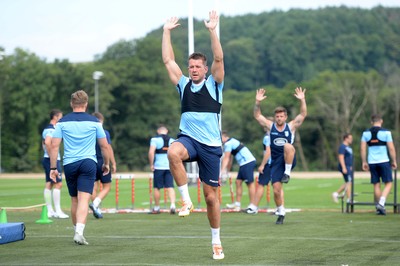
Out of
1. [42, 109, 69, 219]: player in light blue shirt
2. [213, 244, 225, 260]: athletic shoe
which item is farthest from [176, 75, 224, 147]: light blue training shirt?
[42, 109, 69, 219]: player in light blue shirt

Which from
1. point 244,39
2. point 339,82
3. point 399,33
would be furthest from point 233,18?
point 339,82

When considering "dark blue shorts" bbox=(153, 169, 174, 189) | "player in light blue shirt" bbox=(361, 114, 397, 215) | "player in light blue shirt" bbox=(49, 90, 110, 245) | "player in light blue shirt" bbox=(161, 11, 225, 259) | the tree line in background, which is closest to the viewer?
"player in light blue shirt" bbox=(161, 11, 225, 259)

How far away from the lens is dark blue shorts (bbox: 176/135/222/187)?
417 inches

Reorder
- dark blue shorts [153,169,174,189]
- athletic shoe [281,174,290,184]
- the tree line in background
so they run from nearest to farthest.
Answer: athletic shoe [281,174,290,184], dark blue shorts [153,169,174,189], the tree line in background

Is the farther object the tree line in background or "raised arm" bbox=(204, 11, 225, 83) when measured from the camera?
the tree line in background

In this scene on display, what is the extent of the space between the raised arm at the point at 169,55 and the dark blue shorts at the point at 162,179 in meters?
10.2

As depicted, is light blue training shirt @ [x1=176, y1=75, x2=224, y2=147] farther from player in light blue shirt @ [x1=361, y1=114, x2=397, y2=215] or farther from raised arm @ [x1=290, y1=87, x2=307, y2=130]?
player in light blue shirt @ [x1=361, y1=114, x2=397, y2=215]

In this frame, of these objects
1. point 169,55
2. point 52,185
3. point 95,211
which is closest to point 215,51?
point 169,55

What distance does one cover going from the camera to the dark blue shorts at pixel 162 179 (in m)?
21.3

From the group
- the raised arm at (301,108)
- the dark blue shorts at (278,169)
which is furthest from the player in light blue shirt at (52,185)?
the raised arm at (301,108)

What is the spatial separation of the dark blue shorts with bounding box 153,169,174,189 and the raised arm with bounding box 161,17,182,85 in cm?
1022

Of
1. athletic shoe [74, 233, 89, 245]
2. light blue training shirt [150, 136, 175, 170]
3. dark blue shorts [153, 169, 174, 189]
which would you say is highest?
light blue training shirt [150, 136, 175, 170]

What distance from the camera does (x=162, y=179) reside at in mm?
21391

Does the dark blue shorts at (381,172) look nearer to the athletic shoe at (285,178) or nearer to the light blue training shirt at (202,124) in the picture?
the athletic shoe at (285,178)
